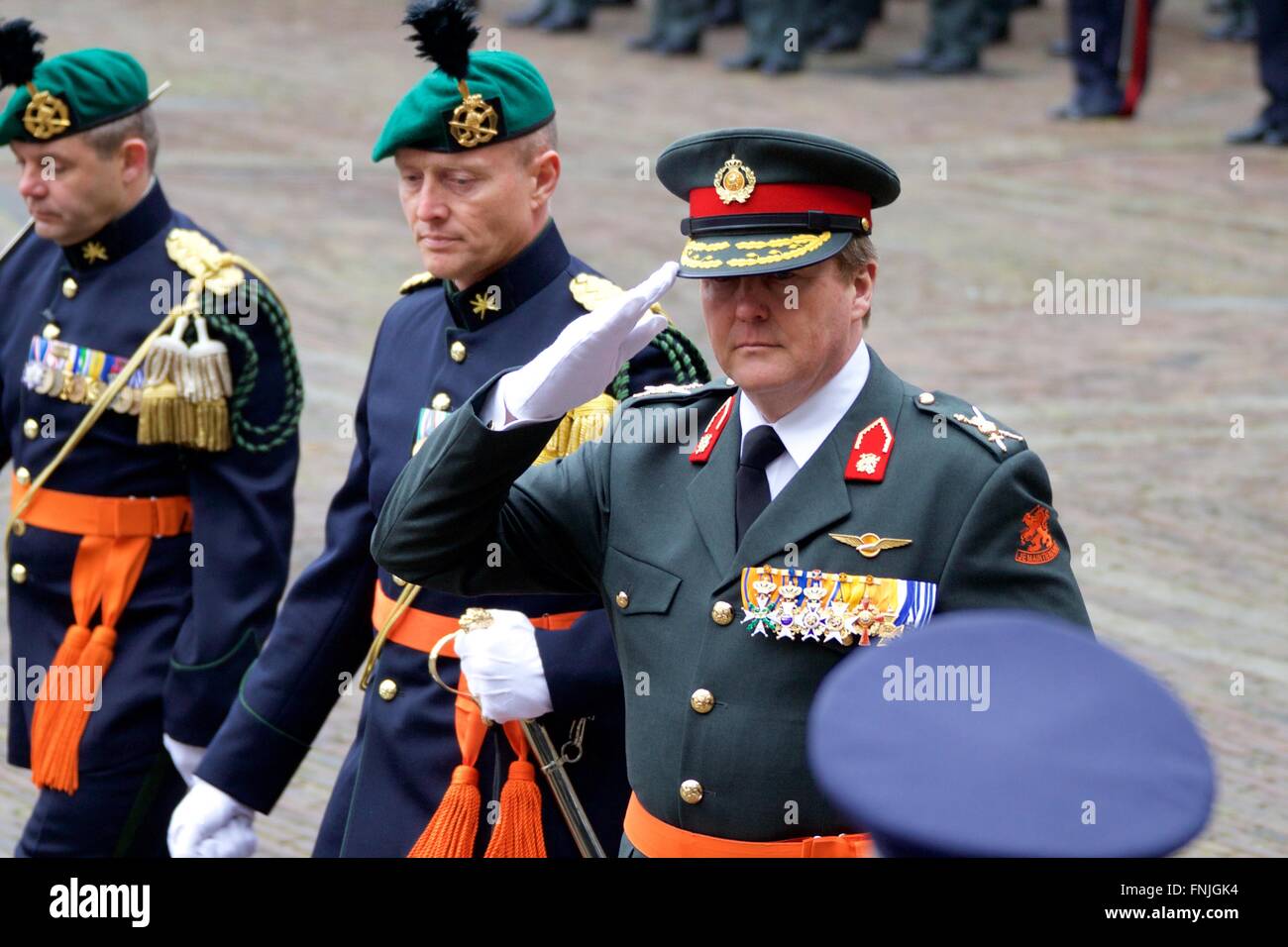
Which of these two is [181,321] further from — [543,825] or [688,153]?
[688,153]

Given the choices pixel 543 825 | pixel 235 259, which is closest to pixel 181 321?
pixel 235 259

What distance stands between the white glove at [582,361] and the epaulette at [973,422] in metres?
0.43

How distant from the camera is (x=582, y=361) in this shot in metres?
2.98

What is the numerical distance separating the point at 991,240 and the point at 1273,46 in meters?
3.96

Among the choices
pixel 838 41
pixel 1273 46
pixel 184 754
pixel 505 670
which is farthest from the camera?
pixel 838 41

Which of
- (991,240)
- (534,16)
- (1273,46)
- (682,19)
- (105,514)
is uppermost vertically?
(105,514)

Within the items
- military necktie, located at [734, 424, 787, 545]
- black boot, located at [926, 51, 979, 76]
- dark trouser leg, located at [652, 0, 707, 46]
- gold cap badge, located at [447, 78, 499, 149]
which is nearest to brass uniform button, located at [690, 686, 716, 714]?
military necktie, located at [734, 424, 787, 545]

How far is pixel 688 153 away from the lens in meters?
3.13

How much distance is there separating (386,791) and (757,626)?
1.23m

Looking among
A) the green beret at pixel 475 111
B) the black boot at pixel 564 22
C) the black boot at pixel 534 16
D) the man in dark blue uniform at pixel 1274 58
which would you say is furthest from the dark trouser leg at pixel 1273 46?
the green beret at pixel 475 111

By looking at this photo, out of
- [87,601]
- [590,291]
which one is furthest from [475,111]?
[87,601]

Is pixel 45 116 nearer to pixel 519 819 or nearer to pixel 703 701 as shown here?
pixel 519 819

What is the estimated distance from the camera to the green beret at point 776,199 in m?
2.95
